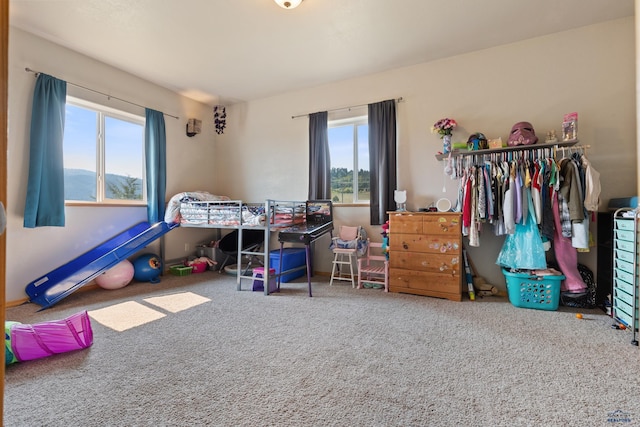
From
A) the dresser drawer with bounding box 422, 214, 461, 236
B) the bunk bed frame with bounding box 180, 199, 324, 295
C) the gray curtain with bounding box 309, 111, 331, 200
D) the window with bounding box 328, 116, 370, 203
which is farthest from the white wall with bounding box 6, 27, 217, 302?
the dresser drawer with bounding box 422, 214, 461, 236

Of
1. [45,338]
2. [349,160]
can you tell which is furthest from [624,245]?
[45,338]

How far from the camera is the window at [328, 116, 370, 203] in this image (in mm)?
4188

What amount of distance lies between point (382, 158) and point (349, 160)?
0.58 m

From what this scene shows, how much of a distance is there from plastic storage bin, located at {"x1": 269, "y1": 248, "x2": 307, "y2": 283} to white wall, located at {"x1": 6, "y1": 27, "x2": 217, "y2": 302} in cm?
176

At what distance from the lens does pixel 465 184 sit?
10.5 feet

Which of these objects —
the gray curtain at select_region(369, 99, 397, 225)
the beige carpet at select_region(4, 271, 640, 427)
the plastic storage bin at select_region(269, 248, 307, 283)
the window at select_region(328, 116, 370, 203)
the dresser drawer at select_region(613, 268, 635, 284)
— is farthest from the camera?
the window at select_region(328, 116, 370, 203)

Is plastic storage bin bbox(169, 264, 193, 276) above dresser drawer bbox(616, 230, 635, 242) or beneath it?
beneath

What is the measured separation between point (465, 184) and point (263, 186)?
3073 mm

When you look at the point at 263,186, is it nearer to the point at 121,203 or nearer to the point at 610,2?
the point at 121,203

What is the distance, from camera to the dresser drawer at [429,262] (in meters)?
3.08

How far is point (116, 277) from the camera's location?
356 cm

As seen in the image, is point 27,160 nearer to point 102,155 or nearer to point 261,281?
point 102,155

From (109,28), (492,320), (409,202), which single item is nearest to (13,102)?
(109,28)

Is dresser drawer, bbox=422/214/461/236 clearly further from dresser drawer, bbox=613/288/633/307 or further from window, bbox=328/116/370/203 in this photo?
dresser drawer, bbox=613/288/633/307
